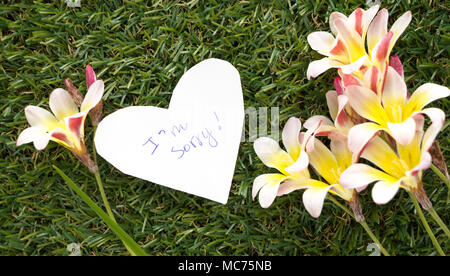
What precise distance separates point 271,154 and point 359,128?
0.17m

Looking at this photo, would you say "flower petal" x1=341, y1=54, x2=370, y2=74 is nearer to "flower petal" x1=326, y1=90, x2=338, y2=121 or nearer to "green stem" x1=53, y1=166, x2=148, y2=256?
"flower petal" x1=326, y1=90, x2=338, y2=121

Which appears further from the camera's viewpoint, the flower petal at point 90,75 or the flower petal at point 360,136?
the flower petal at point 90,75

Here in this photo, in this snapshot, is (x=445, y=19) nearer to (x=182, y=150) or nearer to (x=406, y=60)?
(x=406, y=60)

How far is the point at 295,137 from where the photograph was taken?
746 millimetres

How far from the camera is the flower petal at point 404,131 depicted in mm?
589

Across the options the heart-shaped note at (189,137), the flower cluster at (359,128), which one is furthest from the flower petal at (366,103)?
the heart-shaped note at (189,137)

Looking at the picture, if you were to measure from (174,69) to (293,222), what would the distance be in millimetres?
337

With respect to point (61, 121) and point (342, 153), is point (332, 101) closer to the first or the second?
point (342, 153)

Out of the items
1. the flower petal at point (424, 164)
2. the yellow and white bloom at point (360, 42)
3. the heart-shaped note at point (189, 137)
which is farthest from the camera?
the heart-shaped note at point (189, 137)

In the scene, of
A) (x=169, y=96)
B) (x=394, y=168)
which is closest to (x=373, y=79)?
(x=394, y=168)

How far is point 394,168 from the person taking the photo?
68 centimetres

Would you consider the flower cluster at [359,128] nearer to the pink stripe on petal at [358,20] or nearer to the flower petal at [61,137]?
the pink stripe on petal at [358,20]
